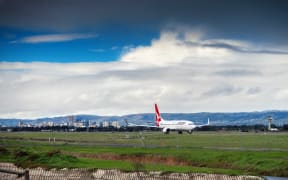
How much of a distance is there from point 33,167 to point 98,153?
17.9 metres

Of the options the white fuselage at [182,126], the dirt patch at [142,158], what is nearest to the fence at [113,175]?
the dirt patch at [142,158]

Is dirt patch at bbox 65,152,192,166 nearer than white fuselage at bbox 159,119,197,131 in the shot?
Yes

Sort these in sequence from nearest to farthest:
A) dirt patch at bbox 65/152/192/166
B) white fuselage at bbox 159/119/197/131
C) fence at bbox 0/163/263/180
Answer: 1. fence at bbox 0/163/263/180
2. dirt patch at bbox 65/152/192/166
3. white fuselage at bbox 159/119/197/131

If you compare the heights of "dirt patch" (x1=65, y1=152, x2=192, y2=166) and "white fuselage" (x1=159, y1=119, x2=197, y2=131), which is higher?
"white fuselage" (x1=159, y1=119, x2=197, y2=131)

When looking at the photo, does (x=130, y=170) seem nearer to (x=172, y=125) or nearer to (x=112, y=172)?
(x=112, y=172)

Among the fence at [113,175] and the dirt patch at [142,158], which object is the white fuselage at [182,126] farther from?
the fence at [113,175]

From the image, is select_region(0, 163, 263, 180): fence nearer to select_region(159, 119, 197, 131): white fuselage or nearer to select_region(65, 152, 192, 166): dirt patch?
select_region(65, 152, 192, 166): dirt patch

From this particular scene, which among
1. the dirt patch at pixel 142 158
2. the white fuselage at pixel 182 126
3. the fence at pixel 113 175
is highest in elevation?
the white fuselage at pixel 182 126

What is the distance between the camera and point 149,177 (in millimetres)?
38906

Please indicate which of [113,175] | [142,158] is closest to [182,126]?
[142,158]

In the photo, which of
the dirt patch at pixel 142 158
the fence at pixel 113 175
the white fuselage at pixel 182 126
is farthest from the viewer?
the white fuselage at pixel 182 126

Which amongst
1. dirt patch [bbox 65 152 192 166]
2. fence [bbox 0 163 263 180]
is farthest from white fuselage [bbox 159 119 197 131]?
fence [bbox 0 163 263 180]

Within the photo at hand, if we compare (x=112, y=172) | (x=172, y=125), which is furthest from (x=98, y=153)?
(x=172, y=125)

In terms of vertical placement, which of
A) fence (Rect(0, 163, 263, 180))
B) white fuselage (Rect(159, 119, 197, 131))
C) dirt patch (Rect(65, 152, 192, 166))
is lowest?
fence (Rect(0, 163, 263, 180))
